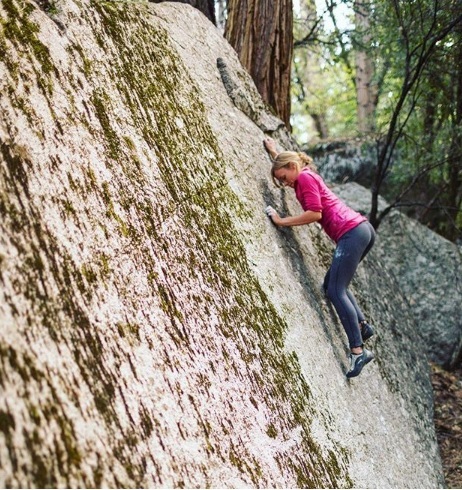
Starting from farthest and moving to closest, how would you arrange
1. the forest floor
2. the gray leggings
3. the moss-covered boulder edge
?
the forest floor, the gray leggings, the moss-covered boulder edge

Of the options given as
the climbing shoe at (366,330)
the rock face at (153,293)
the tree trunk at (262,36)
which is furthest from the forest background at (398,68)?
the climbing shoe at (366,330)

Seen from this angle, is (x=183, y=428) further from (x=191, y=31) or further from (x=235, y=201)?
(x=191, y=31)

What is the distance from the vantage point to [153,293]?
3174mm

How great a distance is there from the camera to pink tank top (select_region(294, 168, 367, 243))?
4.86 meters

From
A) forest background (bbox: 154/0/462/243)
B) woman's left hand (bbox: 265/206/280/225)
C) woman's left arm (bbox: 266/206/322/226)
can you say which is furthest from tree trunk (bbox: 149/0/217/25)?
woman's left arm (bbox: 266/206/322/226)

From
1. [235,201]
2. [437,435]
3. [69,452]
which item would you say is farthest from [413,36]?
[69,452]

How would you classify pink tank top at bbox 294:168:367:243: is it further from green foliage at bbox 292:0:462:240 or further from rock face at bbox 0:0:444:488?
green foliage at bbox 292:0:462:240

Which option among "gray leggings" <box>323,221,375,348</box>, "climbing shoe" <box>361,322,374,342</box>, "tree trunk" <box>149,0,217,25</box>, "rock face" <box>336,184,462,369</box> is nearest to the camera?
"gray leggings" <box>323,221,375,348</box>

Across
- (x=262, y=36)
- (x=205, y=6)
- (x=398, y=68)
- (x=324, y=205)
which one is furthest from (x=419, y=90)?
(x=324, y=205)

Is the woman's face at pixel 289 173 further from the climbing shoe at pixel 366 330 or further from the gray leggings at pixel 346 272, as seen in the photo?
the climbing shoe at pixel 366 330

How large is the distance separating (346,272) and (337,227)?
1.46ft

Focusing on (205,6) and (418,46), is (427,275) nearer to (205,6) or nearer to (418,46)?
(418,46)

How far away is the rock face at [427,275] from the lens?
8398mm

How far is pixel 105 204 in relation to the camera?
3.22 metres
